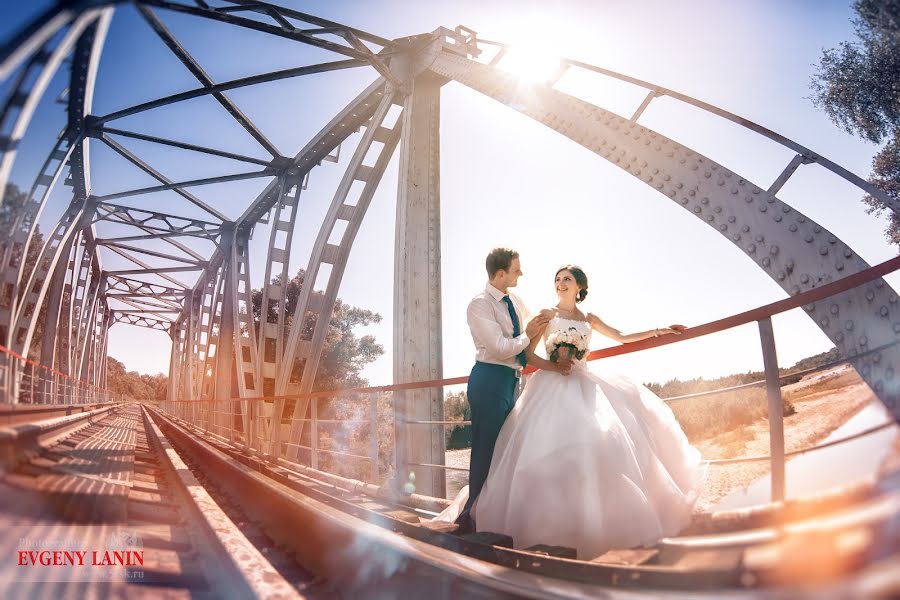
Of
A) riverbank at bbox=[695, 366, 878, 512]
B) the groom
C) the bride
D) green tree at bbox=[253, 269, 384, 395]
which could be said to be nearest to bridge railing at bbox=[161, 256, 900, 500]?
riverbank at bbox=[695, 366, 878, 512]

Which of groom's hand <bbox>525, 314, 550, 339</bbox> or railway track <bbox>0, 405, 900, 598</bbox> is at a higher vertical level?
groom's hand <bbox>525, 314, 550, 339</bbox>

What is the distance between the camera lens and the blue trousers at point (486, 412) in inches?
98.0

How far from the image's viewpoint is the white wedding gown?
73.0 inches

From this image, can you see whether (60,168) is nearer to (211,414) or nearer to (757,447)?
(757,447)

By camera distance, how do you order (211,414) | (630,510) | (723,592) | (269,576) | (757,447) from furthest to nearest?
1. (211,414)
2. (757,447)
3. (630,510)
4. (269,576)
5. (723,592)

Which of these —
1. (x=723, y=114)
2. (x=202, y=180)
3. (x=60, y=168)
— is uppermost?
(x=202, y=180)

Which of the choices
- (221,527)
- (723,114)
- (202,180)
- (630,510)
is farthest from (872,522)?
(202,180)

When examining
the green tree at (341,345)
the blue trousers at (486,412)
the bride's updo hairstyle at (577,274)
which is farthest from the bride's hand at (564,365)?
the green tree at (341,345)

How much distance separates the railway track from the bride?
0.52 feet

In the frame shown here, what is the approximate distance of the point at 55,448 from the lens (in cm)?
135

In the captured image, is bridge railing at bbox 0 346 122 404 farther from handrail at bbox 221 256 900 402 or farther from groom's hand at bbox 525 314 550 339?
handrail at bbox 221 256 900 402

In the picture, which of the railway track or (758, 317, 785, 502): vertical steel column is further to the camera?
(758, 317, 785, 502): vertical steel column

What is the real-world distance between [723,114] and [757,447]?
2266 mm

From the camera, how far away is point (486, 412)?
2510 millimetres
